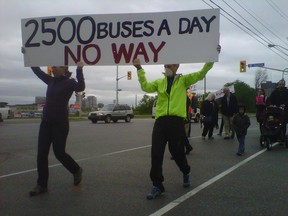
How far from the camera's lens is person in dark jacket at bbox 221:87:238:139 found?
1504cm

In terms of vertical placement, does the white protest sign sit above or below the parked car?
above

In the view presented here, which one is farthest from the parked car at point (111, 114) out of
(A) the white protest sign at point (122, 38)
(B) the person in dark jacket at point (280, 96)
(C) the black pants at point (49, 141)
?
(C) the black pants at point (49, 141)

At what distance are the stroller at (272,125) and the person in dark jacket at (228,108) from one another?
10.2ft

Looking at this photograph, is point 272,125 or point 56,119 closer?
point 56,119

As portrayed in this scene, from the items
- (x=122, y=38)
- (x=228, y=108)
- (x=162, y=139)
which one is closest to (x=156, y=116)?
(x=162, y=139)

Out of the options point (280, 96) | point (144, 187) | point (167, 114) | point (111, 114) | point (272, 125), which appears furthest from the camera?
point (111, 114)

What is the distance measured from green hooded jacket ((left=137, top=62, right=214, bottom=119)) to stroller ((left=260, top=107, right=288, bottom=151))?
608cm

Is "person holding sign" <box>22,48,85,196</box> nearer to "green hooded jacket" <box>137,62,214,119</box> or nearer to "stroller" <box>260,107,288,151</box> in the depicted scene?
"green hooded jacket" <box>137,62,214,119</box>

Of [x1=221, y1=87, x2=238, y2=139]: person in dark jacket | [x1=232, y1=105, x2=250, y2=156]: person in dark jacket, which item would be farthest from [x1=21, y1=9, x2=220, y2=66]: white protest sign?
[x1=221, y1=87, x2=238, y2=139]: person in dark jacket

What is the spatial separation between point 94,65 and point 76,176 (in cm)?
173

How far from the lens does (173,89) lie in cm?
596

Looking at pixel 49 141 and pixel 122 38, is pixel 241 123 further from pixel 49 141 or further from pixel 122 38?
pixel 49 141

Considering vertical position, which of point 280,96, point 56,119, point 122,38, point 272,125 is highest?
point 122,38

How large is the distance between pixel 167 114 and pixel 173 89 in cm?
Result: 36
